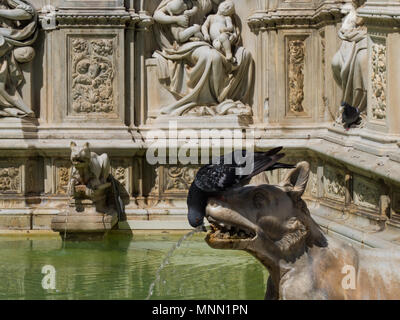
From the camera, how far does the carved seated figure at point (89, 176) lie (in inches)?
505

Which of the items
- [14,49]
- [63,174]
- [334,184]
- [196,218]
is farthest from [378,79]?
[196,218]

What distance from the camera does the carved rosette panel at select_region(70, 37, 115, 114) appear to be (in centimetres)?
1384

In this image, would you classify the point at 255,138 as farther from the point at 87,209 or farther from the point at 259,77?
the point at 87,209

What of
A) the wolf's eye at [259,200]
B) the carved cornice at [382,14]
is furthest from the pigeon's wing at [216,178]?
the carved cornice at [382,14]

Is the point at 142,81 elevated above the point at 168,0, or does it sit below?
below

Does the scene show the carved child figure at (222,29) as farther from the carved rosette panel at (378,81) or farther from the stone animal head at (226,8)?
the carved rosette panel at (378,81)

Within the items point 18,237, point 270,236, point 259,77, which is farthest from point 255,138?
point 270,236

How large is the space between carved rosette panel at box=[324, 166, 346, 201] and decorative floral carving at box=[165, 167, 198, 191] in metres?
1.63

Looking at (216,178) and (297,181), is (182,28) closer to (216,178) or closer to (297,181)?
(297,181)

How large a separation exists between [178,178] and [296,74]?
1.86 metres

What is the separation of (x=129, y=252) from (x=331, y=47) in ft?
10.8

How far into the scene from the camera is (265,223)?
5953 mm

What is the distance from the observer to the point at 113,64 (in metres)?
13.9

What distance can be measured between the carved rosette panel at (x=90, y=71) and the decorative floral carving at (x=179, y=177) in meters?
1.19
